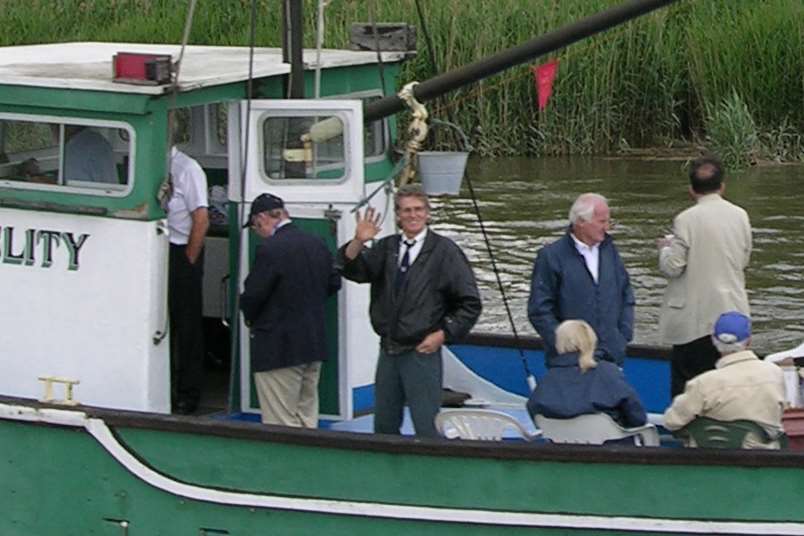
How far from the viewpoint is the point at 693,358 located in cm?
848

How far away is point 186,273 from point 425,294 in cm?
126

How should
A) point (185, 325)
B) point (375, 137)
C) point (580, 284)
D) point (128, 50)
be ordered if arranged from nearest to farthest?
point (580, 284) → point (185, 325) → point (128, 50) → point (375, 137)

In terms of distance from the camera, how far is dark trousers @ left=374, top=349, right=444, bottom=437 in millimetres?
8000

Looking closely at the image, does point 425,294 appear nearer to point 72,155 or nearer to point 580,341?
point 580,341

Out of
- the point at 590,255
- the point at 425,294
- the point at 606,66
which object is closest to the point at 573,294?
the point at 590,255

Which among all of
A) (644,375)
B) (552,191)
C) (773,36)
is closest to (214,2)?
(552,191)

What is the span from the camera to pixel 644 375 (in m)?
9.67

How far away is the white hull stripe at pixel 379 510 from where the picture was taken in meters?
7.43

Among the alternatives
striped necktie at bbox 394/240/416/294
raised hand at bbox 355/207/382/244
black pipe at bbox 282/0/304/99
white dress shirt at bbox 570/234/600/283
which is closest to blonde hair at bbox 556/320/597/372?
white dress shirt at bbox 570/234/600/283

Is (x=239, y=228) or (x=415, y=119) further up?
(x=415, y=119)

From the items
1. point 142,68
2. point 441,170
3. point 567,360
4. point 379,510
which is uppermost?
point 142,68

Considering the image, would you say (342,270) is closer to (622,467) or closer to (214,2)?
(622,467)

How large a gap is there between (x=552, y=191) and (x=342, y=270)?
12.0 metres

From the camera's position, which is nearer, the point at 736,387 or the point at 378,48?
the point at 736,387
